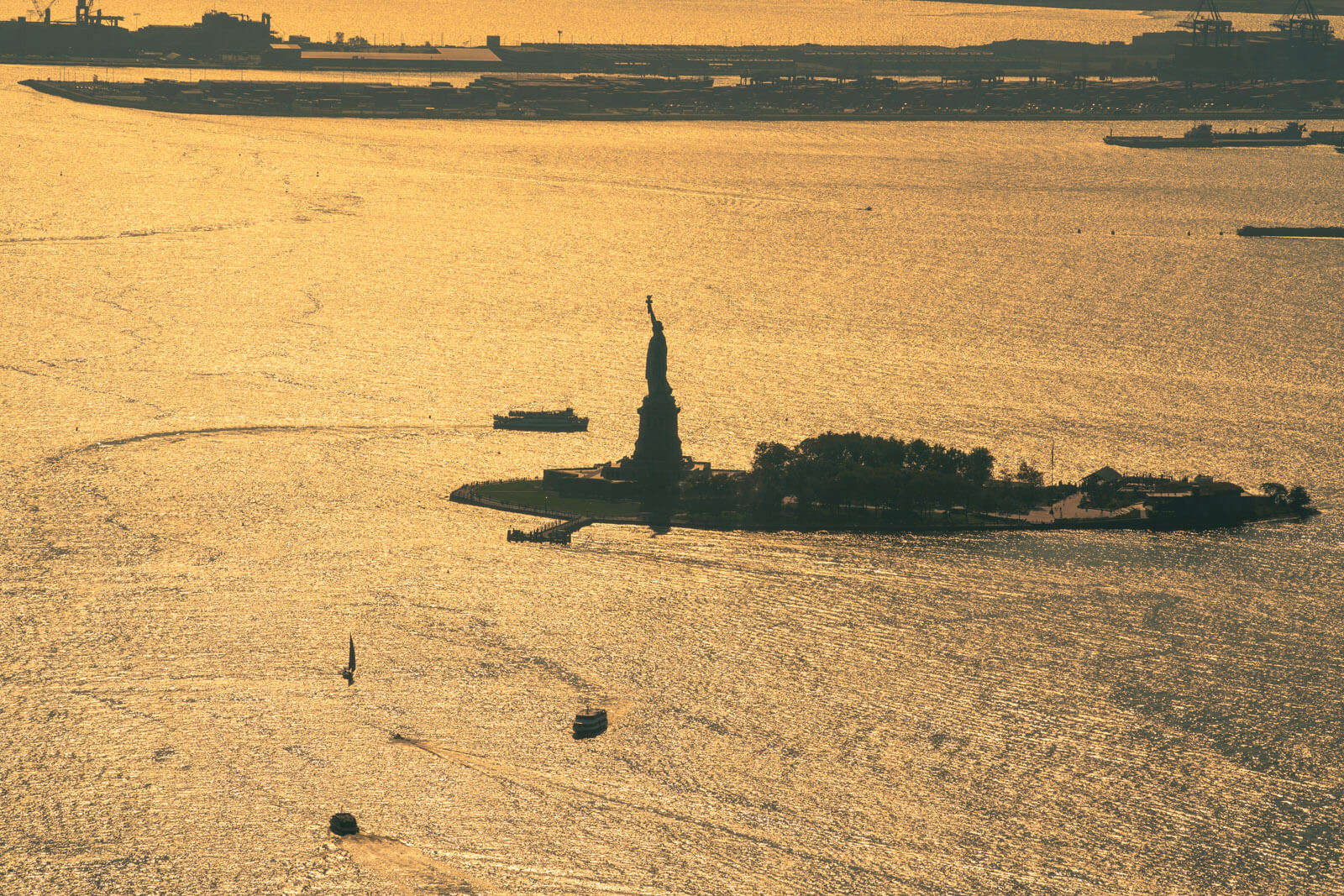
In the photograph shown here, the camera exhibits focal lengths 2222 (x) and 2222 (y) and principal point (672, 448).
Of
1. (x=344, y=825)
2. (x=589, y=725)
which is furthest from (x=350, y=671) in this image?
(x=344, y=825)

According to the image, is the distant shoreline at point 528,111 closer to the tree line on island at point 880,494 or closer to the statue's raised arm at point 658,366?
the statue's raised arm at point 658,366

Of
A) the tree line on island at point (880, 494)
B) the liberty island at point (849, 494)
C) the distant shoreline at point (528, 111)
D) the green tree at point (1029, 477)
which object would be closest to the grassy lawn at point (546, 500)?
the liberty island at point (849, 494)

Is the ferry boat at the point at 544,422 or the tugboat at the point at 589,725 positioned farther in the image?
the ferry boat at the point at 544,422

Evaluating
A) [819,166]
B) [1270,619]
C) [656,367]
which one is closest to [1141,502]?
[1270,619]

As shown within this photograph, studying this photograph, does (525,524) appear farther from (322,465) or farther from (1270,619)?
(1270,619)

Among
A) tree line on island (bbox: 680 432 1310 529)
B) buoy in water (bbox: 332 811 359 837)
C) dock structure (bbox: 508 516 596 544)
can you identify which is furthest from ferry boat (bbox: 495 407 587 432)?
buoy in water (bbox: 332 811 359 837)

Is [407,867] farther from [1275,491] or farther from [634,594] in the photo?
[1275,491]

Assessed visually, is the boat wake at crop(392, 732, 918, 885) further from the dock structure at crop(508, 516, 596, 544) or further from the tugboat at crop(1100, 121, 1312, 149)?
the tugboat at crop(1100, 121, 1312, 149)
